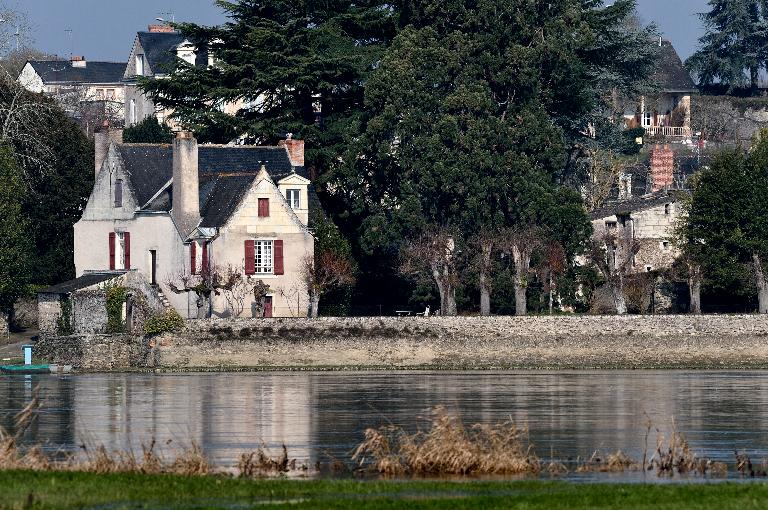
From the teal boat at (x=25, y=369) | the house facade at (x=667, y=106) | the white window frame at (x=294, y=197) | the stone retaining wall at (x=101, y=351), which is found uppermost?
the house facade at (x=667, y=106)

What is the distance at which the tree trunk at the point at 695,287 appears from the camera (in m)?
68.4

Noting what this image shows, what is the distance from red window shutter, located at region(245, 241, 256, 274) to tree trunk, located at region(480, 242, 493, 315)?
8.60 metres

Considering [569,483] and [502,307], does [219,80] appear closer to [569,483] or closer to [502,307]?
[502,307]

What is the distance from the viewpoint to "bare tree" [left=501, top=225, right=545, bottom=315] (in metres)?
67.4

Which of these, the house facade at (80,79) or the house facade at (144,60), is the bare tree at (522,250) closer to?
the house facade at (144,60)

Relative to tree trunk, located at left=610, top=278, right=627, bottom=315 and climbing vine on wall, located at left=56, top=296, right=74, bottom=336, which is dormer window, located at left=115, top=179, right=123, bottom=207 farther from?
tree trunk, located at left=610, top=278, right=627, bottom=315

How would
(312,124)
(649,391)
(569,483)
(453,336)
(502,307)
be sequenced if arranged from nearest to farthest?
(569,483)
(649,391)
(453,336)
(502,307)
(312,124)

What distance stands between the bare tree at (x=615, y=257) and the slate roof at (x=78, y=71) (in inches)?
2765

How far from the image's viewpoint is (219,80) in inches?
3027

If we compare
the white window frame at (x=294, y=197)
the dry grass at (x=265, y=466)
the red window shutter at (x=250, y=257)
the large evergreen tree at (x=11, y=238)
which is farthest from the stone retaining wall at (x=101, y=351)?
the dry grass at (x=265, y=466)

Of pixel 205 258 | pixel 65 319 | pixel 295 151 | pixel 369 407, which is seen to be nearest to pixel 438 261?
pixel 295 151

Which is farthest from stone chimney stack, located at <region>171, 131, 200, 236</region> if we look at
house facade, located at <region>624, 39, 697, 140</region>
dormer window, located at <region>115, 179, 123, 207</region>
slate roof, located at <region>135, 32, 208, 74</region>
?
house facade, located at <region>624, 39, 697, 140</region>

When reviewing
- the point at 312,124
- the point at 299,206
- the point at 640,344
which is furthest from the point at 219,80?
the point at 640,344

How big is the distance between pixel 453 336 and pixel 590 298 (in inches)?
308
